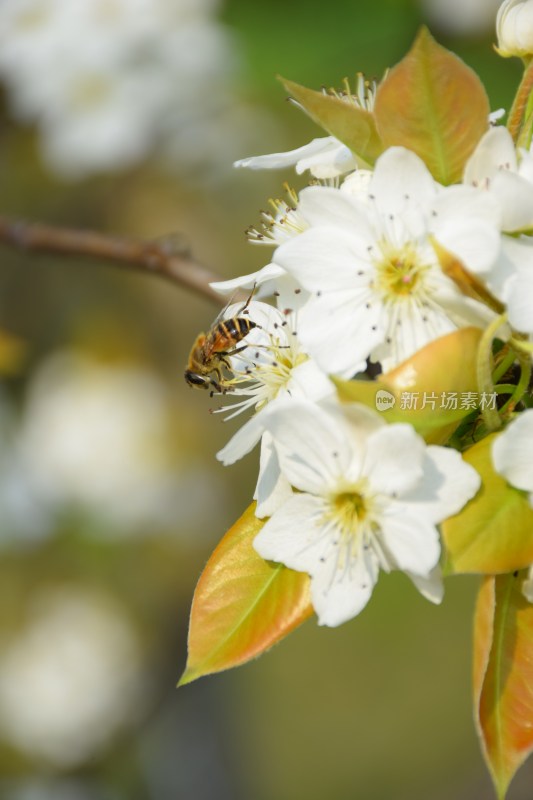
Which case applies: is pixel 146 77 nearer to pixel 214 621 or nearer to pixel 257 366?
pixel 257 366

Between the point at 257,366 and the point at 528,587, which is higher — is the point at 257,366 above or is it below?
above

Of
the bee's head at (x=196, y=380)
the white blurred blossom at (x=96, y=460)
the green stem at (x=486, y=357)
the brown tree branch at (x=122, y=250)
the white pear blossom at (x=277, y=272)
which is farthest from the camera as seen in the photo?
the white blurred blossom at (x=96, y=460)

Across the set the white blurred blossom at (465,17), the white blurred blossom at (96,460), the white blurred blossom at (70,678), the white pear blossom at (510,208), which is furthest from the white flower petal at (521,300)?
the white blurred blossom at (70,678)

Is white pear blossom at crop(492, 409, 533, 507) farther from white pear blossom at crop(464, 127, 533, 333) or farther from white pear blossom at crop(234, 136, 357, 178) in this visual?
white pear blossom at crop(234, 136, 357, 178)

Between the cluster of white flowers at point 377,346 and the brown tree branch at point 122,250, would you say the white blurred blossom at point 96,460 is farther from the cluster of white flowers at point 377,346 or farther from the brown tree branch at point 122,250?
the cluster of white flowers at point 377,346

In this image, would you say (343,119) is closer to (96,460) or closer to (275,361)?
(275,361)

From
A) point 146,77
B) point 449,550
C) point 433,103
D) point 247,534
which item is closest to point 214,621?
point 247,534
